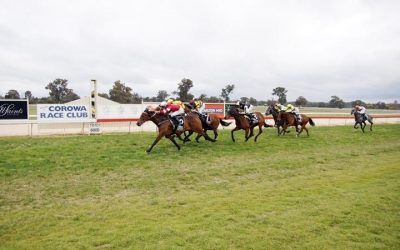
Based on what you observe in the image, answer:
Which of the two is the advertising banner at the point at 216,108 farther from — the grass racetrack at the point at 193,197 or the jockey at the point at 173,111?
the jockey at the point at 173,111

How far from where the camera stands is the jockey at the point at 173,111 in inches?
603

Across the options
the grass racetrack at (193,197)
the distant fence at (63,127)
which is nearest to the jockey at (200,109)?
the grass racetrack at (193,197)

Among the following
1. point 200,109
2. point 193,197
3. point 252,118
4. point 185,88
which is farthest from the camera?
point 185,88

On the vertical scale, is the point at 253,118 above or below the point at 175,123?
above

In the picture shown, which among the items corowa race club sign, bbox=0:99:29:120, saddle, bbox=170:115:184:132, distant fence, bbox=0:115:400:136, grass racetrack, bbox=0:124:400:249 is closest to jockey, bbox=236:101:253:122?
grass racetrack, bbox=0:124:400:249

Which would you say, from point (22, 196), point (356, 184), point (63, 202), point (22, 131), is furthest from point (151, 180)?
point (22, 131)

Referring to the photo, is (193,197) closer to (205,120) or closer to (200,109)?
(205,120)

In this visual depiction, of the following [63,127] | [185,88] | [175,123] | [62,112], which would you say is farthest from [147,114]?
[185,88]

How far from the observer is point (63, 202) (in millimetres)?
8508

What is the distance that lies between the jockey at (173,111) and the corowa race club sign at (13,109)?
9.73 metres

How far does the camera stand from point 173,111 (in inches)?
611

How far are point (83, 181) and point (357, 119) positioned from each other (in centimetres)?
2252

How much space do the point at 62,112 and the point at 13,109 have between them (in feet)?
8.53

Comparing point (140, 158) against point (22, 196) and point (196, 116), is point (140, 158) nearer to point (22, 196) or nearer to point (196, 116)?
point (196, 116)
